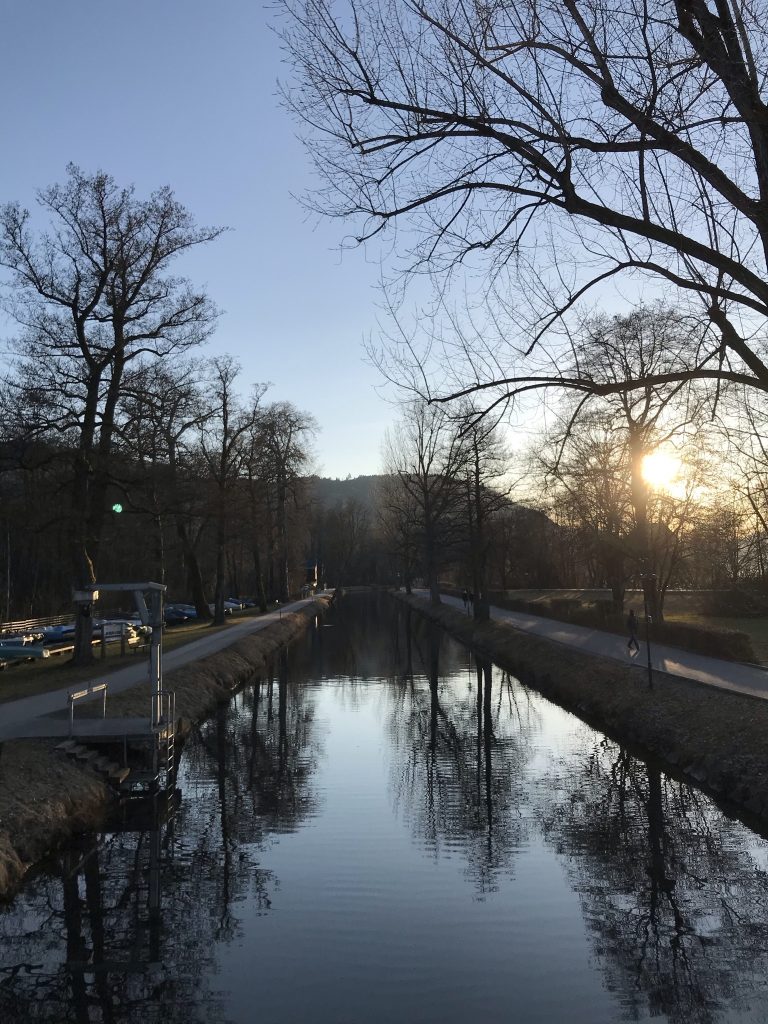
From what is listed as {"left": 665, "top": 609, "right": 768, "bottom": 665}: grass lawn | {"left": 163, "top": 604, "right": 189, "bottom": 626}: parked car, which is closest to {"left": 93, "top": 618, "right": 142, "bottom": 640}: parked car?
{"left": 163, "top": 604, "right": 189, "bottom": 626}: parked car

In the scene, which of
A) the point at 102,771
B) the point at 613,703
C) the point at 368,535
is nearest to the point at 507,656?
the point at 613,703

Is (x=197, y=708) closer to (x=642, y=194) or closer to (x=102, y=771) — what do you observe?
(x=102, y=771)

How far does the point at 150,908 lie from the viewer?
34.6 feet

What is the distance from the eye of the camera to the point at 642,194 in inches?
333

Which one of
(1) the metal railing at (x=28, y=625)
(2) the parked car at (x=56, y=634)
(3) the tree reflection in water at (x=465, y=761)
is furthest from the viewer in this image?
(2) the parked car at (x=56, y=634)

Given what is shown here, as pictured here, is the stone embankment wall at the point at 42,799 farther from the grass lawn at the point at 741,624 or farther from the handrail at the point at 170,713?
the grass lawn at the point at 741,624

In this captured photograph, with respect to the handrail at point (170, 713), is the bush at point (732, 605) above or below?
above

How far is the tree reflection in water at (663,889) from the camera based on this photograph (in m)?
8.33

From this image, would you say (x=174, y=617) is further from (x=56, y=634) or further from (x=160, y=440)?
(x=160, y=440)

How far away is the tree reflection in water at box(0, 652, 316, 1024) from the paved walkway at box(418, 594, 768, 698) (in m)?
9.79

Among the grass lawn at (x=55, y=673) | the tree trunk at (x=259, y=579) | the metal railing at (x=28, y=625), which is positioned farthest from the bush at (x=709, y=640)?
the tree trunk at (x=259, y=579)

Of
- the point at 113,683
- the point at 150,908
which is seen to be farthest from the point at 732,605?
the point at 150,908

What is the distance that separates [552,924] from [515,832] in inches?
136

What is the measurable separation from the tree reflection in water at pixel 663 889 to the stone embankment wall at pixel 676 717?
1.79 feet
